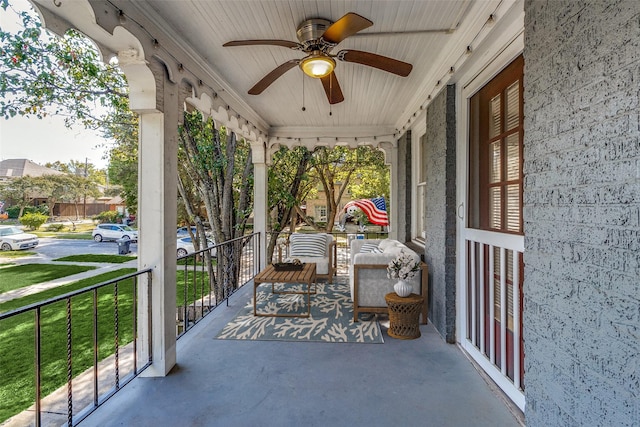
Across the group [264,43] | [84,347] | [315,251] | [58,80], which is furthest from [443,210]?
[58,80]

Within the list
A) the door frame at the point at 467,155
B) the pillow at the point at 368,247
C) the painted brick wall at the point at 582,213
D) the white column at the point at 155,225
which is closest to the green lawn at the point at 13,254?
the white column at the point at 155,225

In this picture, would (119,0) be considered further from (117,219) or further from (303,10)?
(117,219)

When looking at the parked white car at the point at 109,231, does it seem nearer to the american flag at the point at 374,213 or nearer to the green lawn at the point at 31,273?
the green lawn at the point at 31,273

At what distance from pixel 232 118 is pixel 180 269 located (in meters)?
9.37

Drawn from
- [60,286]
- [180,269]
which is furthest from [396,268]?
[180,269]

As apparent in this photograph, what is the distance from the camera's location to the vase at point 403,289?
3021 mm

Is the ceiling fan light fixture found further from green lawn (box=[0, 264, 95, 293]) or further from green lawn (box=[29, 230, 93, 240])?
green lawn (box=[29, 230, 93, 240])

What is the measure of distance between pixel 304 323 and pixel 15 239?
1391cm

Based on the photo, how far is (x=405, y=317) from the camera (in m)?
2.96

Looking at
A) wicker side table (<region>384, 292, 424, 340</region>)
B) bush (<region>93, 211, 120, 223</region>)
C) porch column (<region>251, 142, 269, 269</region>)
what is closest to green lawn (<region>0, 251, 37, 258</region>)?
bush (<region>93, 211, 120, 223</region>)

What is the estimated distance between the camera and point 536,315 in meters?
1.51

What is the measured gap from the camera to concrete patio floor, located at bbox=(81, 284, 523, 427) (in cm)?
185

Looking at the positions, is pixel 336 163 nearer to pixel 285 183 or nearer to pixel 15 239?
pixel 285 183

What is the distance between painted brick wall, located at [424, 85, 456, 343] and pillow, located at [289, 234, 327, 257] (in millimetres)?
2197
